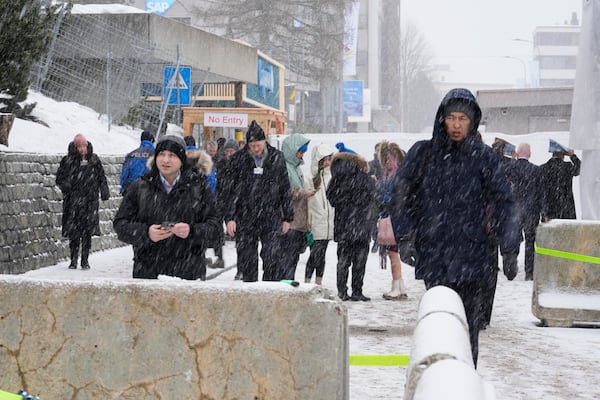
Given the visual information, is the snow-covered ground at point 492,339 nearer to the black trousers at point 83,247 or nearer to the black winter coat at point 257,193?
the black trousers at point 83,247

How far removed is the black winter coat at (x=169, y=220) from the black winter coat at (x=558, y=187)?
9278 millimetres

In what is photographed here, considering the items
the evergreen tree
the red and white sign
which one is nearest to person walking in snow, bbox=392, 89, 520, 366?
the evergreen tree

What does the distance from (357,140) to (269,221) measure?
2063 cm

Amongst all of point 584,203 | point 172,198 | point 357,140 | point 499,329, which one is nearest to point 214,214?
point 172,198

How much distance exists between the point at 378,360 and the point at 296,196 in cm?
421

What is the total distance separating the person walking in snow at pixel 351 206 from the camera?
1189cm

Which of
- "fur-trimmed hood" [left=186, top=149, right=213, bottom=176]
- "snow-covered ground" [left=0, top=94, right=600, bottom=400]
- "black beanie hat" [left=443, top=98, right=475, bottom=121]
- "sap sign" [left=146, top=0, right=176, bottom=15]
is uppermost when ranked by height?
"sap sign" [left=146, top=0, right=176, bottom=15]

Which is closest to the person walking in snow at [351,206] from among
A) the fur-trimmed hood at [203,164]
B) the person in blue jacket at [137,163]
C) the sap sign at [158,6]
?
the person in blue jacket at [137,163]

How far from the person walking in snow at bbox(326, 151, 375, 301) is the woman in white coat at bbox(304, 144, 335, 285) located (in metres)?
0.31

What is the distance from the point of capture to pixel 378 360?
324 inches

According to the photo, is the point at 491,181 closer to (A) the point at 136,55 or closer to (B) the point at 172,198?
(B) the point at 172,198

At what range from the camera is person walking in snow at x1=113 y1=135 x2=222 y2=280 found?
20.8 feet

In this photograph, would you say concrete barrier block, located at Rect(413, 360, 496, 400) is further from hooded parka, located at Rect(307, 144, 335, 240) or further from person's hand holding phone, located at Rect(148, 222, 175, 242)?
hooded parka, located at Rect(307, 144, 335, 240)

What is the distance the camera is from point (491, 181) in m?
6.05
